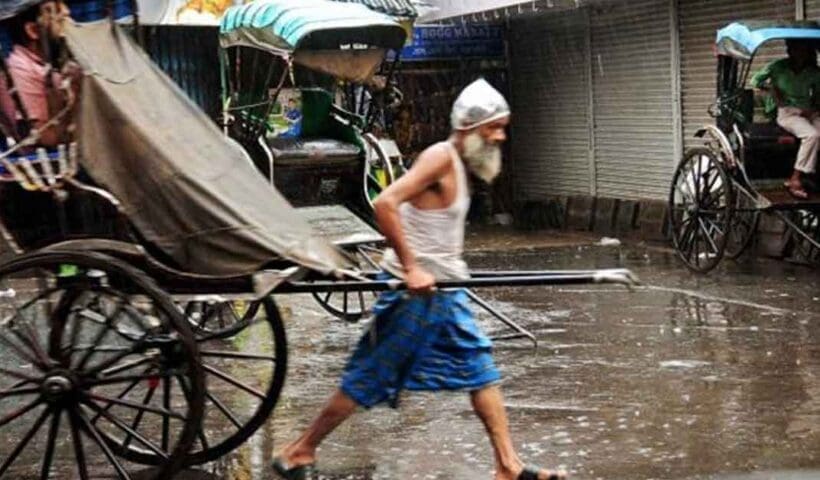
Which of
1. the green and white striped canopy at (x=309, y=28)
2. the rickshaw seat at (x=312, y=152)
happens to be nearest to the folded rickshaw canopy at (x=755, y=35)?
the green and white striped canopy at (x=309, y=28)

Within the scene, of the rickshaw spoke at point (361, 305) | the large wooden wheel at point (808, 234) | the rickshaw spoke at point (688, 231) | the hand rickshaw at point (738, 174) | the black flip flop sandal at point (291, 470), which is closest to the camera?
the black flip flop sandal at point (291, 470)

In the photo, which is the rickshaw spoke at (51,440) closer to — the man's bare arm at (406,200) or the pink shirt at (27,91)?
the pink shirt at (27,91)

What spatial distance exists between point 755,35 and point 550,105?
7985mm

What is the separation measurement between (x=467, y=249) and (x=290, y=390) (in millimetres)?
7994

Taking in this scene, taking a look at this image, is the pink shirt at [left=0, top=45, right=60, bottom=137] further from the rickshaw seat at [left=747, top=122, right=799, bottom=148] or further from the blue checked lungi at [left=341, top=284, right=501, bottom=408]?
the rickshaw seat at [left=747, top=122, right=799, bottom=148]

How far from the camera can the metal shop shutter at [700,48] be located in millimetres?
14256

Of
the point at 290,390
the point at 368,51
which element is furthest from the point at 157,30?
the point at 290,390

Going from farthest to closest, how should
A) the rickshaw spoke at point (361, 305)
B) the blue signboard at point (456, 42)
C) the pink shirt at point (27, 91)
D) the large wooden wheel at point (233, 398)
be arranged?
the blue signboard at point (456, 42) < the rickshaw spoke at point (361, 305) < the large wooden wheel at point (233, 398) < the pink shirt at point (27, 91)

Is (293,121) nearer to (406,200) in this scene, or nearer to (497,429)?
(406,200)

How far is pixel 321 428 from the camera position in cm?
516

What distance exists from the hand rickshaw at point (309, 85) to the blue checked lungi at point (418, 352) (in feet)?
15.4

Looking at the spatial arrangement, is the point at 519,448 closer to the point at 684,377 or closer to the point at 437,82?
the point at 684,377

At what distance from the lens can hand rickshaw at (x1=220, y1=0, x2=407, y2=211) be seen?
9969 mm

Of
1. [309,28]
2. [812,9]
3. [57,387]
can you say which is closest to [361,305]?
[309,28]
